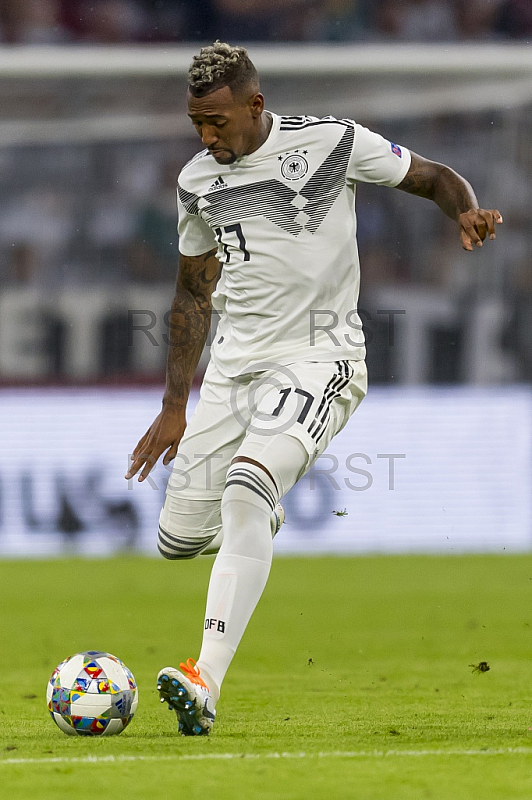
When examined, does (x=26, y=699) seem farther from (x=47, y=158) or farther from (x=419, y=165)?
(x=47, y=158)

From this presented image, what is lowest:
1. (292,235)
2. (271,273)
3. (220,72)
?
(271,273)

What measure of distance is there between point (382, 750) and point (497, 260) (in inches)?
362

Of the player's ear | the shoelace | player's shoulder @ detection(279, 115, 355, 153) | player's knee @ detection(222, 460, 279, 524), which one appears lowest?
the shoelace

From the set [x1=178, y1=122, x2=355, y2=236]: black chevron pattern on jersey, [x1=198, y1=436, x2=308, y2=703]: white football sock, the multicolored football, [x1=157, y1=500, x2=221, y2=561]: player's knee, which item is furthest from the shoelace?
[x1=178, y1=122, x2=355, y2=236]: black chevron pattern on jersey

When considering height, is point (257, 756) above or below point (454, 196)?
below

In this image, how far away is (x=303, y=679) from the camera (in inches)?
219

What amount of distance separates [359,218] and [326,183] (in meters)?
7.54

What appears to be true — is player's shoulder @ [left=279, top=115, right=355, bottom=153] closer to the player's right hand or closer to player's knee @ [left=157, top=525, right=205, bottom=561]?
the player's right hand

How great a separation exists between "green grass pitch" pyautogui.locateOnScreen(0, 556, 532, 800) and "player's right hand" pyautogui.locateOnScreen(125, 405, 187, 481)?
90 cm

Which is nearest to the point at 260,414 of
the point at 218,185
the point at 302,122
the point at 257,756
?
the point at 218,185

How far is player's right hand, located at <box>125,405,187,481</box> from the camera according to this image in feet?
16.4

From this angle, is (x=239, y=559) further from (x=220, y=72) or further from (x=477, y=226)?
(x=220, y=72)

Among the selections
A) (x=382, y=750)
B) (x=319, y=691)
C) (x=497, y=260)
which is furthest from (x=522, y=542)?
(x=382, y=750)

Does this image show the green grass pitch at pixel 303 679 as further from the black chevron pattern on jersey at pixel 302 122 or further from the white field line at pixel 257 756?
the black chevron pattern on jersey at pixel 302 122
